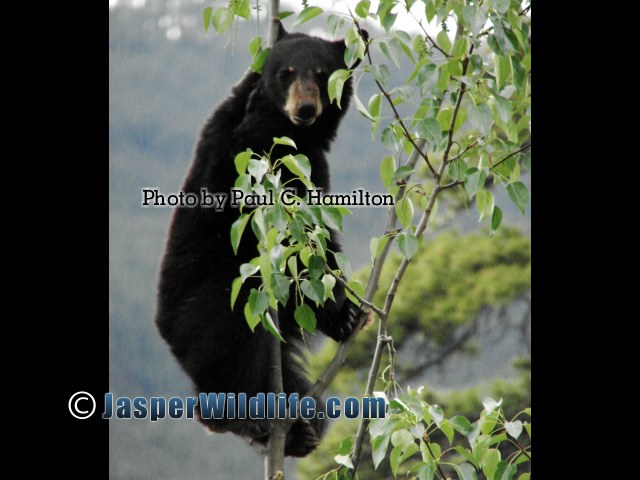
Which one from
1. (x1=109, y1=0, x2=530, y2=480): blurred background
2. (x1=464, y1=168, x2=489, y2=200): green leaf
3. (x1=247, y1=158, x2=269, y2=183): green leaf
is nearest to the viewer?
(x1=247, y1=158, x2=269, y2=183): green leaf

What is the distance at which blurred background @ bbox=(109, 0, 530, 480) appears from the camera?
3.51m

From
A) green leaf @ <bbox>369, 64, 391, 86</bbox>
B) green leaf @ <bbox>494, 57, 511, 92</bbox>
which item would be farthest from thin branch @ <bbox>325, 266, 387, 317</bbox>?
green leaf @ <bbox>494, 57, 511, 92</bbox>

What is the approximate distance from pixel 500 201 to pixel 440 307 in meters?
0.86

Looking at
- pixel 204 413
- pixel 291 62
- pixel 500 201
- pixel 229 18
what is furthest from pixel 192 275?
pixel 500 201

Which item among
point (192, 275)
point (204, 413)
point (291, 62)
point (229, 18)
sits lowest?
point (204, 413)

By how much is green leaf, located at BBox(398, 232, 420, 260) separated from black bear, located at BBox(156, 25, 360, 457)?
103 cm

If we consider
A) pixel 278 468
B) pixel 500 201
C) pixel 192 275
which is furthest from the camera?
pixel 500 201

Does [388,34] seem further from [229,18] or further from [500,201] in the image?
[500,201]

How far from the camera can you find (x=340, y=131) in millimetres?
3518

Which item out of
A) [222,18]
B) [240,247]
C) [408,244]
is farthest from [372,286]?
[240,247]

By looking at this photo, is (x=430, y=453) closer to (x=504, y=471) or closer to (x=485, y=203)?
(x=504, y=471)

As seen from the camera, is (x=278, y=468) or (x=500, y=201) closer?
(x=278, y=468)

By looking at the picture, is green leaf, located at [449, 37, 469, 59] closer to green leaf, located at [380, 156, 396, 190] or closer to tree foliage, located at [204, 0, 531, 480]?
tree foliage, located at [204, 0, 531, 480]

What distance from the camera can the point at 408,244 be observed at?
2018 mm
